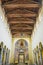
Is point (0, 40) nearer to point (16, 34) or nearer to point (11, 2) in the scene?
point (11, 2)

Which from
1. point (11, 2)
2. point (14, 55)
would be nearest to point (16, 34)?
point (14, 55)

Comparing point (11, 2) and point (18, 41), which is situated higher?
point (11, 2)

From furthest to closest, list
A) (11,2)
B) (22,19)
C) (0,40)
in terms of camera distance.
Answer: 1. (22,19)
2. (11,2)
3. (0,40)

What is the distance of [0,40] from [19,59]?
17.1 metres

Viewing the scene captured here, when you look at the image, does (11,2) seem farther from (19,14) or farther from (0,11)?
(19,14)

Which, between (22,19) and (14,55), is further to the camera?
(14,55)

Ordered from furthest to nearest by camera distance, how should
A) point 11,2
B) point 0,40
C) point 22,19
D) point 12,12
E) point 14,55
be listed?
point 14,55, point 22,19, point 12,12, point 11,2, point 0,40

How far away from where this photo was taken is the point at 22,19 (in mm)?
23453

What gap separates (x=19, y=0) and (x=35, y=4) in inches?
73.0

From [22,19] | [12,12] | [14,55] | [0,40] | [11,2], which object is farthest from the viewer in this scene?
[14,55]

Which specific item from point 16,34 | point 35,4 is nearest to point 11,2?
point 35,4

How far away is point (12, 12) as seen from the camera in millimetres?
20484

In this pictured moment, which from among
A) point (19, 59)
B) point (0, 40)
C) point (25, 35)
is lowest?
point (19, 59)

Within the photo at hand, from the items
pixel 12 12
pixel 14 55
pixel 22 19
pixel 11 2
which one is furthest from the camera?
pixel 14 55
